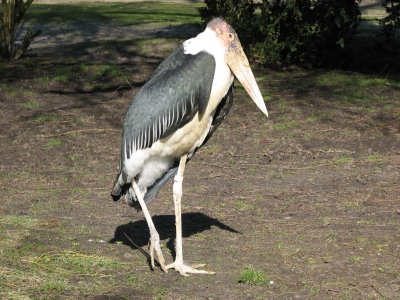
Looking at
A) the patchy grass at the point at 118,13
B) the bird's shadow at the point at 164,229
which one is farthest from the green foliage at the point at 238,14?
the bird's shadow at the point at 164,229

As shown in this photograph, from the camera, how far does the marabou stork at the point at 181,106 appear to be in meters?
4.31

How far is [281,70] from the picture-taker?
9.24 meters

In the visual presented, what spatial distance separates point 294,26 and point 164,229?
4.36 m

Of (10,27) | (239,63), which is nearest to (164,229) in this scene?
(239,63)

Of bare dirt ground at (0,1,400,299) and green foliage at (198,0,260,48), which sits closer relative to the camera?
bare dirt ground at (0,1,400,299)

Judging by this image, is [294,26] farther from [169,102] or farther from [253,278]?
[253,278]

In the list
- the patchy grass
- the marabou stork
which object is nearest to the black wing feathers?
the marabou stork

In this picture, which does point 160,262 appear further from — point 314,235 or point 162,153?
point 314,235

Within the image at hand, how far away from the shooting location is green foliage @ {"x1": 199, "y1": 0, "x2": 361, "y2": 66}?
8727mm

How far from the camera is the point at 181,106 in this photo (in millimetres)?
4336

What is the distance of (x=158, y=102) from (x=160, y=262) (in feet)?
3.22

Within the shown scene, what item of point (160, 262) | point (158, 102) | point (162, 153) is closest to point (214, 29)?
point (158, 102)

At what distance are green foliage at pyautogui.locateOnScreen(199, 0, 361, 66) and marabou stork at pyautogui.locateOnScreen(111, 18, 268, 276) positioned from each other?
4492 millimetres

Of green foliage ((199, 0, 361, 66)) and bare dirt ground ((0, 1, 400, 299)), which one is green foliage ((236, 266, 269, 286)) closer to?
bare dirt ground ((0, 1, 400, 299))
